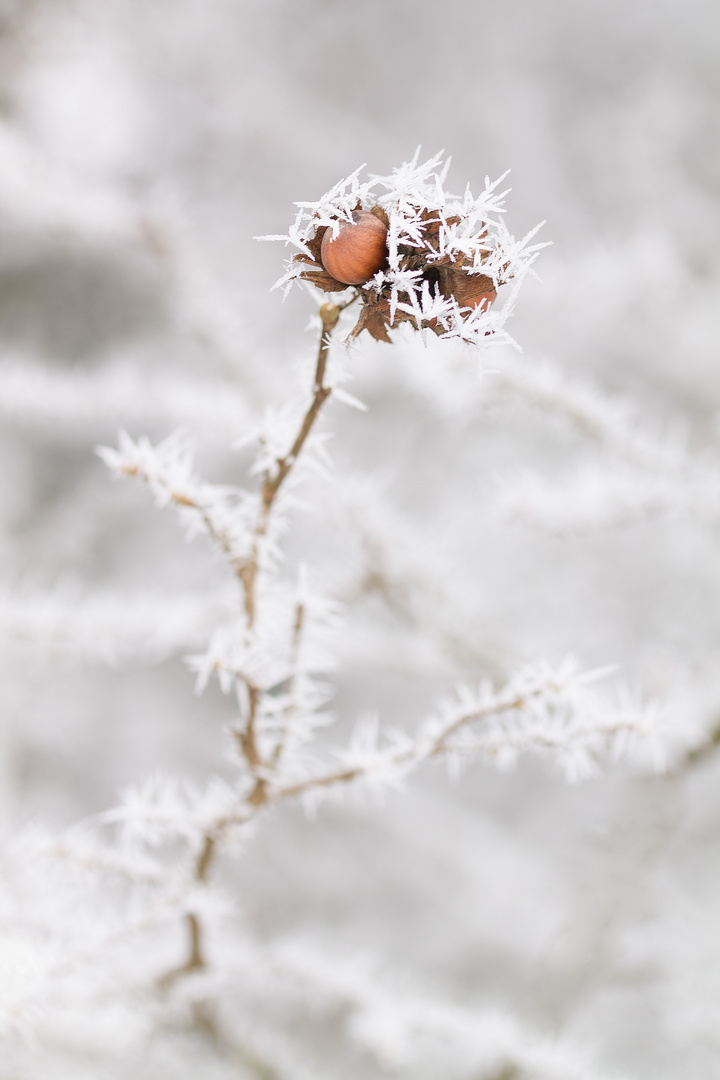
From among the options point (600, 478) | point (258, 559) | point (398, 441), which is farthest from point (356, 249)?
point (398, 441)

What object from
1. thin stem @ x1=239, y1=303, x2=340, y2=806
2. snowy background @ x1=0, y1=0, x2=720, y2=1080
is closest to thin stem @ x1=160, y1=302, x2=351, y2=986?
thin stem @ x1=239, y1=303, x2=340, y2=806

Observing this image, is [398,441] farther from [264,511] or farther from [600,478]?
[264,511]

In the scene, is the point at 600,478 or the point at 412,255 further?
the point at 600,478

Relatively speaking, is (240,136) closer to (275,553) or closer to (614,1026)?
(275,553)

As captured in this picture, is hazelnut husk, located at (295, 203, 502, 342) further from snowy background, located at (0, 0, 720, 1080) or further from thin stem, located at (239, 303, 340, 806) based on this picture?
snowy background, located at (0, 0, 720, 1080)

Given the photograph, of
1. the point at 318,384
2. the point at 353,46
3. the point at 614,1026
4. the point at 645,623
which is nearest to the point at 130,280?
the point at 353,46

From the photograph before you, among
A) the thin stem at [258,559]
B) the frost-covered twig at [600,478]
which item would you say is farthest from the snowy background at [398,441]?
the thin stem at [258,559]
